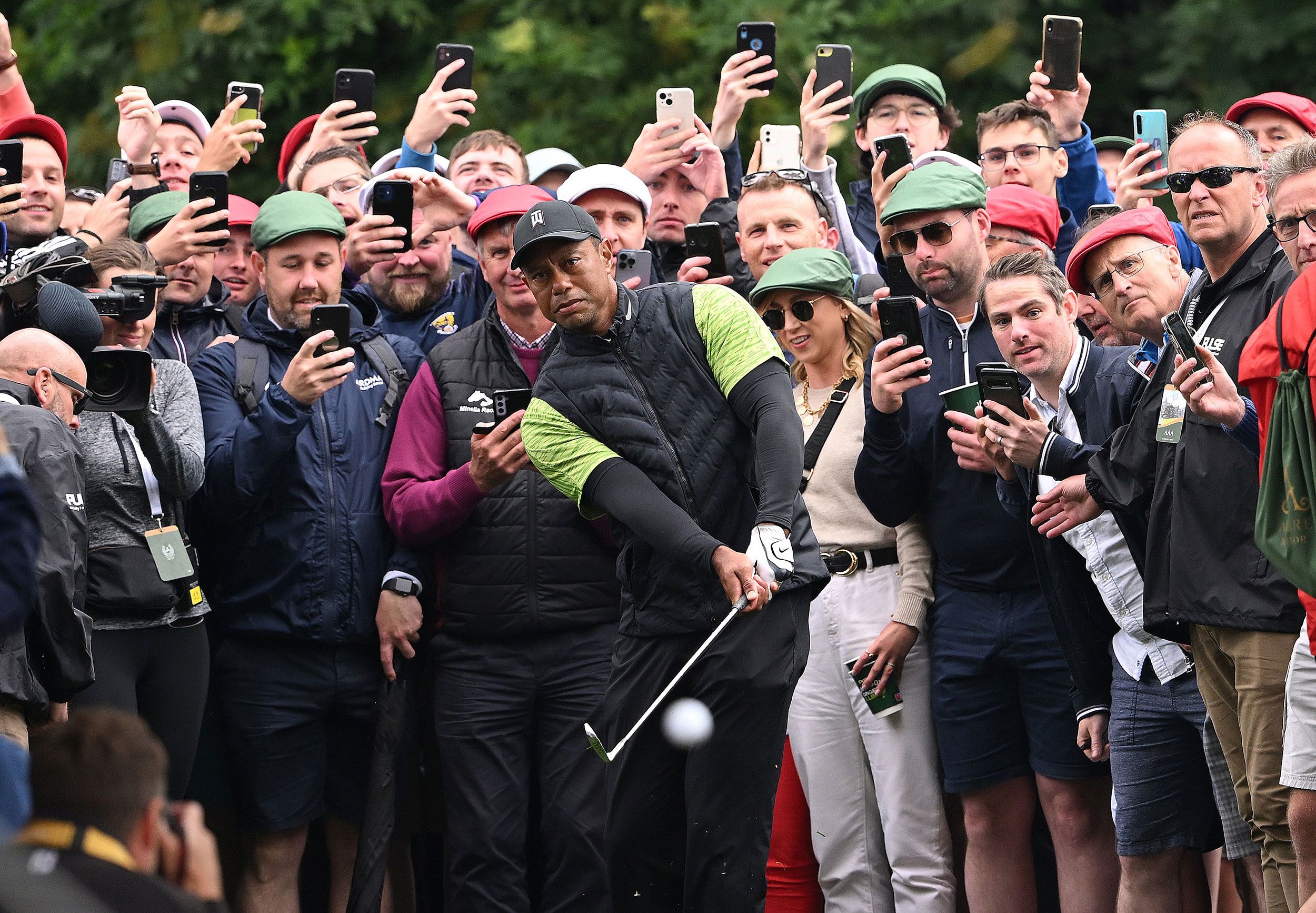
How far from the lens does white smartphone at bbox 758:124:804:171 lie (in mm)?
7398

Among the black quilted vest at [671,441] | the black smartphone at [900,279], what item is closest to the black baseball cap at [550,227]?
the black quilted vest at [671,441]

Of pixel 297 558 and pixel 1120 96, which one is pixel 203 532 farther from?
pixel 1120 96

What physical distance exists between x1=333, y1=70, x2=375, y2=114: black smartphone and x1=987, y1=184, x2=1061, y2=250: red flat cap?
292 centimetres

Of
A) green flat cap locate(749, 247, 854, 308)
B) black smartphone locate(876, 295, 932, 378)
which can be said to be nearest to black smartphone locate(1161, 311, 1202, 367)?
black smartphone locate(876, 295, 932, 378)

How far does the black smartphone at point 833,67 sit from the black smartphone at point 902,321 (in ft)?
6.80

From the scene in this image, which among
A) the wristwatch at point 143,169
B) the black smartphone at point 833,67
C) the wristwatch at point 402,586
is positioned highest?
the black smartphone at point 833,67

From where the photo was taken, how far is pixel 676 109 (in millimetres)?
7641

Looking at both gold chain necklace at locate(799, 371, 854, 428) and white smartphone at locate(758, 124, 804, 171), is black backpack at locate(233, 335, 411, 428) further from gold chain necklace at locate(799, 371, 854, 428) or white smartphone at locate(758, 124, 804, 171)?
white smartphone at locate(758, 124, 804, 171)

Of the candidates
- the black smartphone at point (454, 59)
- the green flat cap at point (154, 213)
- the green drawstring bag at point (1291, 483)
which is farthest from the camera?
the black smartphone at point (454, 59)

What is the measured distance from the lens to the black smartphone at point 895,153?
7.18m

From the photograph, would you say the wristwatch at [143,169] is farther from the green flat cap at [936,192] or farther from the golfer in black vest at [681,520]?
the green flat cap at [936,192]

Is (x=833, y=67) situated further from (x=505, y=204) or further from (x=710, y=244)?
(x=505, y=204)

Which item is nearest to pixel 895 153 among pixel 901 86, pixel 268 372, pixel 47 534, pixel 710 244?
pixel 901 86

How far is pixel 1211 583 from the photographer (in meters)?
5.04
